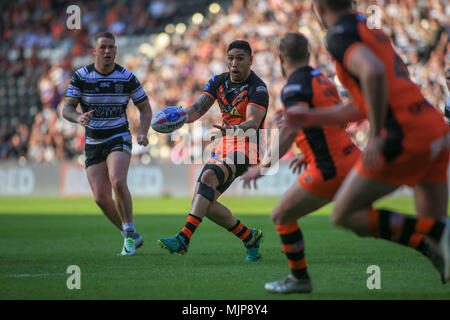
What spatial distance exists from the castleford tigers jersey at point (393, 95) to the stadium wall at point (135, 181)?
1558cm

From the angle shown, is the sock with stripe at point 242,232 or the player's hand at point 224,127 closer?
the player's hand at point 224,127

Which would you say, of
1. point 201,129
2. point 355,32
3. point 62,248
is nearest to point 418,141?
point 355,32

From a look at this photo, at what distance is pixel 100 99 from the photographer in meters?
9.27

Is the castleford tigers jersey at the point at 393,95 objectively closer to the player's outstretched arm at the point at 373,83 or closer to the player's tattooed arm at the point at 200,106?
the player's outstretched arm at the point at 373,83

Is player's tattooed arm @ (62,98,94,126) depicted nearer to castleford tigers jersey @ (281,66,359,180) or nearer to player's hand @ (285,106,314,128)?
castleford tigers jersey @ (281,66,359,180)

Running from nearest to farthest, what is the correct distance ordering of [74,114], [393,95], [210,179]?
[393,95] < [210,179] < [74,114]

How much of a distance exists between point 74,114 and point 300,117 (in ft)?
15.3

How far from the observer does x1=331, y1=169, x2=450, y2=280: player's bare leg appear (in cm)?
499

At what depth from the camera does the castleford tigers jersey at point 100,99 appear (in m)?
9.26

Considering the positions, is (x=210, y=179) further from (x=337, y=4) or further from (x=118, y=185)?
(x=337, y=4)

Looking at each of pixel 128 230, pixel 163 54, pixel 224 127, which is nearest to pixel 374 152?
pixel 224 127

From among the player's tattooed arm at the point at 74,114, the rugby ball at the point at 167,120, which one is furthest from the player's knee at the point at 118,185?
the rugby ball at the point at 167,120

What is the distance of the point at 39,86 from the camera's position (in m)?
30.4
